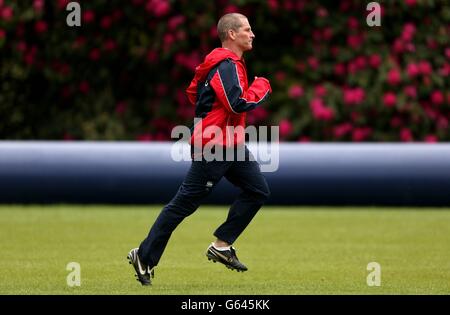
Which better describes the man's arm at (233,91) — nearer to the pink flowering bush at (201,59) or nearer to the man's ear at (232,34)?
the man's ear at (232,34)

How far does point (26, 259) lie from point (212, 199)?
169 inches

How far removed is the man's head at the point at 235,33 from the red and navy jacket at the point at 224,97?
0.11 metres

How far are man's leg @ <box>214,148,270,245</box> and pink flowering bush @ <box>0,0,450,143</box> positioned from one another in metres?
6.90

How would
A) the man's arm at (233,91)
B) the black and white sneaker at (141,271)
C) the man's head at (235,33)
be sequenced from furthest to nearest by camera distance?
1. the man's head at (235,33)
2. the black and white sneaker at (141,271)
3. the man's arm at (233,91)

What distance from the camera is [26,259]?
8297mm

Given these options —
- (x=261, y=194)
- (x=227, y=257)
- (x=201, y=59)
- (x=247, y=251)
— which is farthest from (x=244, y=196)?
(x=201, y=59)

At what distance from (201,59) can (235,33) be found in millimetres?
7646

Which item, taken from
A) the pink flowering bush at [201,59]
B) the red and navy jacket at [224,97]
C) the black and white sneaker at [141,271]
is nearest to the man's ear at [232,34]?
the red and navy jacket at [224,97]

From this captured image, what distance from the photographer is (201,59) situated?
14.9 m

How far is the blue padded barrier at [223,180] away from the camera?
1211cm

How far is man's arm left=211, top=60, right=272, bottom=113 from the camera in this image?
688 centimetres

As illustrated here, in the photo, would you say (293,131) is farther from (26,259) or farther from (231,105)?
(231,105)

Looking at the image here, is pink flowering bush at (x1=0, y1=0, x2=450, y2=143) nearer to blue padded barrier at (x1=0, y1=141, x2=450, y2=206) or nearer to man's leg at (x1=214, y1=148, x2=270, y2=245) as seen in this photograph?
blue padded barrier at (x1=0, y1=141, x2=450, y2=206)

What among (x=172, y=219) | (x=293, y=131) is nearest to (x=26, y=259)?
(x=172, y=219)
